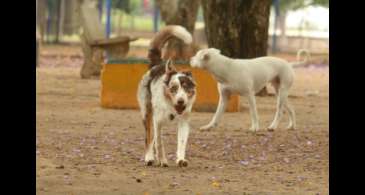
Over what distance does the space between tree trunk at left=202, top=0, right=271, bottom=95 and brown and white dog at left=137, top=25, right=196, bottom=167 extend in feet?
23.6

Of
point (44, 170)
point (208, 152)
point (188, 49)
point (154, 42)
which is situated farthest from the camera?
point (188, 49)

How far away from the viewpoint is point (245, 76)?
43.8 ft

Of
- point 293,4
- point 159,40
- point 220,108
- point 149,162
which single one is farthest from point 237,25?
point 293,4

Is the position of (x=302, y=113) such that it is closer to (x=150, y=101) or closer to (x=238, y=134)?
(x=238, y=134)

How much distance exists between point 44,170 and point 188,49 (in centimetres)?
1261

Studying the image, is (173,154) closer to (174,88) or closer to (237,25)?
(174,88)

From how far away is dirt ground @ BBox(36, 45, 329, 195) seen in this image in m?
8.81

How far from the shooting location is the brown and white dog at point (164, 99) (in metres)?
9.34

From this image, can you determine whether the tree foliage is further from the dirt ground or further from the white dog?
the white dog

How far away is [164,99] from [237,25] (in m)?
8.39

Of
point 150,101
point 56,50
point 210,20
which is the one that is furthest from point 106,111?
point 56,50

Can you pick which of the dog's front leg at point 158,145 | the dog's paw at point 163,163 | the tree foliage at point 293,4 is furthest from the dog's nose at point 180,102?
the tree foliage at point 293,4

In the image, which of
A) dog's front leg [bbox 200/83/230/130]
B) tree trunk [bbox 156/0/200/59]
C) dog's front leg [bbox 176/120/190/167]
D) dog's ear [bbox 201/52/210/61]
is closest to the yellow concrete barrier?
dog's front leg [bbox 200/83/230/130]

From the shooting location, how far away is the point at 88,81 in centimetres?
2259
